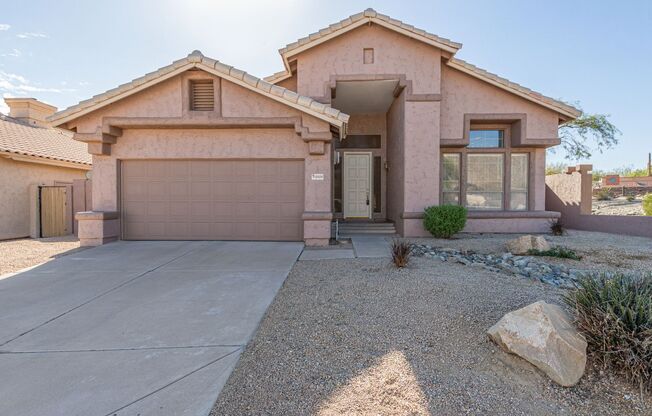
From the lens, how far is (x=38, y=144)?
13.3m

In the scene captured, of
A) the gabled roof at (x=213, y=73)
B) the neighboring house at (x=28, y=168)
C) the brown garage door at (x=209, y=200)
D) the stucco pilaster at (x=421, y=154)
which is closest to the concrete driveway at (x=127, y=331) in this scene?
the brown garage door at (x=209, y=200)

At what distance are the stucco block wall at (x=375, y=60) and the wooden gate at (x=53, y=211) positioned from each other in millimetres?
10163

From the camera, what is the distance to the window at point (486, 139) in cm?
1154

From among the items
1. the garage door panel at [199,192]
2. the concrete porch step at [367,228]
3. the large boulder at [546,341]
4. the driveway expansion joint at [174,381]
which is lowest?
the driveway expansion joint at [174,381]

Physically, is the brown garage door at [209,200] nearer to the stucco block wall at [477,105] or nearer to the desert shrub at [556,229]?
the stucco block wall at [477,105]

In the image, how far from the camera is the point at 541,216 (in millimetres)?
11062

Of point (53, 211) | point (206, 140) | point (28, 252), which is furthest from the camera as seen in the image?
point (53, 211)

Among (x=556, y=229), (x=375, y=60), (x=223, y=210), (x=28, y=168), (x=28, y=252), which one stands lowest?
(x=28, y=252)

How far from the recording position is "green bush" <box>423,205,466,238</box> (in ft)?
31.3

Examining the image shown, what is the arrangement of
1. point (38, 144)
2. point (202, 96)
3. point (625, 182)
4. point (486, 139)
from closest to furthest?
point (202, 96) → point (486, 139) → point (38, 144) → point (625, 182)

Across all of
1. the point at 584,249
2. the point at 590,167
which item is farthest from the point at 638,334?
the point at 590,167

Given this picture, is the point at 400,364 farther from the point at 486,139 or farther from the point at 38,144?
the point at 38,144

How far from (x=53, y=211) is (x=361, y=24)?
42.0 feet

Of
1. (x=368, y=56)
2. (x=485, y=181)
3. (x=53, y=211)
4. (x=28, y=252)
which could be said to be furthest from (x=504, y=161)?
(x=53, y=211)
